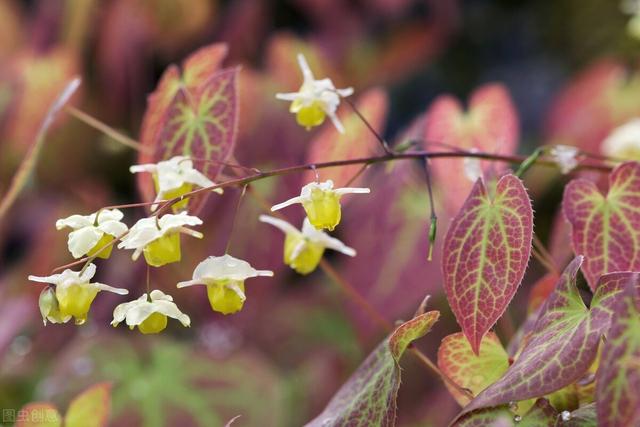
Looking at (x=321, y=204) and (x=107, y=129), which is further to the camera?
(x=107, y=129)

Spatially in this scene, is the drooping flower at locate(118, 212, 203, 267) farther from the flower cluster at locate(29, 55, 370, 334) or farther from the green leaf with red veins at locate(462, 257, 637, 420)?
the green leaf with red veins at locate(462, 257, 637, 420)

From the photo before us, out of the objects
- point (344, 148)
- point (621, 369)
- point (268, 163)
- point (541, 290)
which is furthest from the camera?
point (268, 163)

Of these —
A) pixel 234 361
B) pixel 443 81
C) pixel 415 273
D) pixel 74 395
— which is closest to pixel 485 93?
pixel 415 273

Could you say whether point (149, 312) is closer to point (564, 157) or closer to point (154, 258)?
point (154, 258)

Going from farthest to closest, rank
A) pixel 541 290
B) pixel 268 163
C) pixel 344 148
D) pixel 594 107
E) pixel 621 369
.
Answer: pixel 594 107, pixel 268 163, pixel 344 148, pixel 541 290, pixel 621 369

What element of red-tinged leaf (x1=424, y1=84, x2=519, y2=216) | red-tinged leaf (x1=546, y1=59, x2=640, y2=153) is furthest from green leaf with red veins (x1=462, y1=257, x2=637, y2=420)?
red-tinged leaf (x1=546, y1=59, x2=640, y2=153)

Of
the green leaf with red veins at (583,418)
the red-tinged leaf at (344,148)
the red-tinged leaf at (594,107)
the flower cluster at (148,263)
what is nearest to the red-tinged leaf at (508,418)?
the green leaf with red veins at (583,418)

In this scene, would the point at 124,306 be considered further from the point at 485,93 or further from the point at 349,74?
the point at 349,74

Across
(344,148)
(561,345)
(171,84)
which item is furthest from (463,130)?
(561,345)
